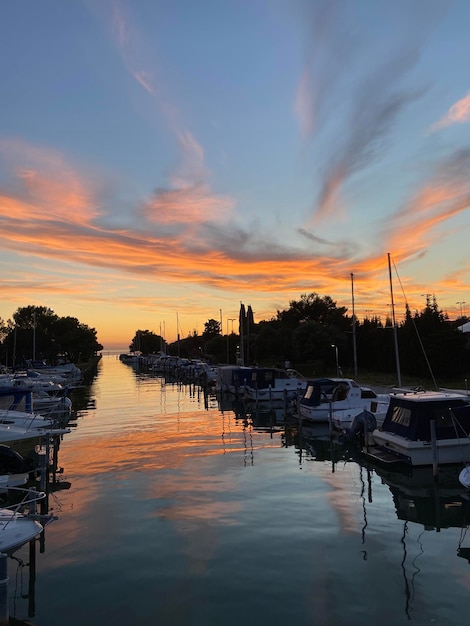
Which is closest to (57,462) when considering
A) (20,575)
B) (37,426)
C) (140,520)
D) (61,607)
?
(37,426)

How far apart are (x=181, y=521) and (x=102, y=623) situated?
5.67m

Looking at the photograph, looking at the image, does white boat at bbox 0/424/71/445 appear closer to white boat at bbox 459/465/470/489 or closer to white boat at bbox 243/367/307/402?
white boat at bbox 459/465/470/489

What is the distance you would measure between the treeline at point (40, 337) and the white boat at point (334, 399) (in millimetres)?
83230

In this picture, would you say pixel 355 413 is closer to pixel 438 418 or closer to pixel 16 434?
pixel 438 418

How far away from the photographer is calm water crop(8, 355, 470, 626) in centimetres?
1041

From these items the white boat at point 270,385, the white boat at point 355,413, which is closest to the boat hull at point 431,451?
the white boat at point 355,413

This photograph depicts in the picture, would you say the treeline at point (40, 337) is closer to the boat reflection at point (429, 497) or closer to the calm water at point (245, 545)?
the calm water at point (245, 545)

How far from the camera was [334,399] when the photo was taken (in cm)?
3538

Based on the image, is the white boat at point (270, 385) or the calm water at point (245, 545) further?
the white boat at point (270, 385)

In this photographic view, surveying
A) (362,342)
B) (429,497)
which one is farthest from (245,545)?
(362,342)

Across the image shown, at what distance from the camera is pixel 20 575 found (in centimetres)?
1213

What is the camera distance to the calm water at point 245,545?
10406 millimetres

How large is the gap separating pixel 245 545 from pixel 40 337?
4278 inches

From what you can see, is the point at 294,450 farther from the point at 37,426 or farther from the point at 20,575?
the point at 20,575
